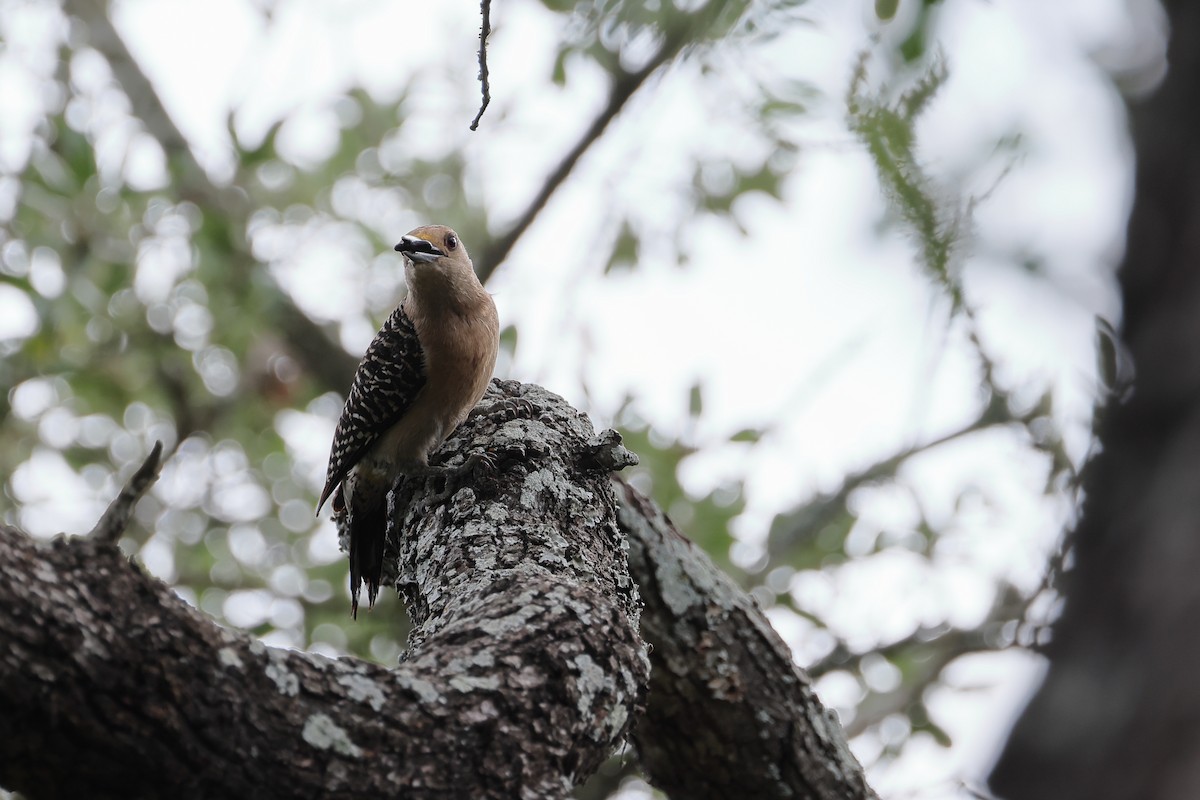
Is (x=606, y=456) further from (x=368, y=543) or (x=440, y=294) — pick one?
(x=440, y=294)

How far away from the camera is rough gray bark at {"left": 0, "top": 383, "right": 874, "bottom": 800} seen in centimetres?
193

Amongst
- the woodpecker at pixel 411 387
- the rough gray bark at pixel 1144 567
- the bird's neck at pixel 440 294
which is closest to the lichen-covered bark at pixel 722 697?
the woodpecker at pixel 411 387

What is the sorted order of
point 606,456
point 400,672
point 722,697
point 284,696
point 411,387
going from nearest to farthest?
point 284,696 → point 400,672 → point 606,456 → point 722,697 → point 411,387

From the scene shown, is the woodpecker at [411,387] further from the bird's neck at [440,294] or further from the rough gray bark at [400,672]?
the rough gray bark at [400,672]

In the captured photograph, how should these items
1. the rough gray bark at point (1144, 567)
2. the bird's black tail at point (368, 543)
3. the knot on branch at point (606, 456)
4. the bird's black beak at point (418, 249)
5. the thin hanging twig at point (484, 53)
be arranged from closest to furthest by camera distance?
the rough gray bark at point (1144, 567), the thin hanging twig at point (484, 53), the knot on branch at point (606, 456), the bird's black tail at point (368, 543), the bird's black beak at point (418, 249)

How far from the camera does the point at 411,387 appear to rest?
509cm

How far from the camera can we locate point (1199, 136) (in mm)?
1102

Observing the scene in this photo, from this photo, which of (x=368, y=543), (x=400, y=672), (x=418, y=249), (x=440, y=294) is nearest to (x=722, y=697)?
(x=368, y=543)

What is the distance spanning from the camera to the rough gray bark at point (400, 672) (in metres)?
1.93

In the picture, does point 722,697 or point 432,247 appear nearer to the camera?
point 722,697

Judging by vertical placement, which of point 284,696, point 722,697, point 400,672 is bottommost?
point 284,696

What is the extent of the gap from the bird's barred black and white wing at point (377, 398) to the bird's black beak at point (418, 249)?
33 centimetres

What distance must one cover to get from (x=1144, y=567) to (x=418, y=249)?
182 inches

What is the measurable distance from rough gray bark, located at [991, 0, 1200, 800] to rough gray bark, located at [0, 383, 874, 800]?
1.42m
